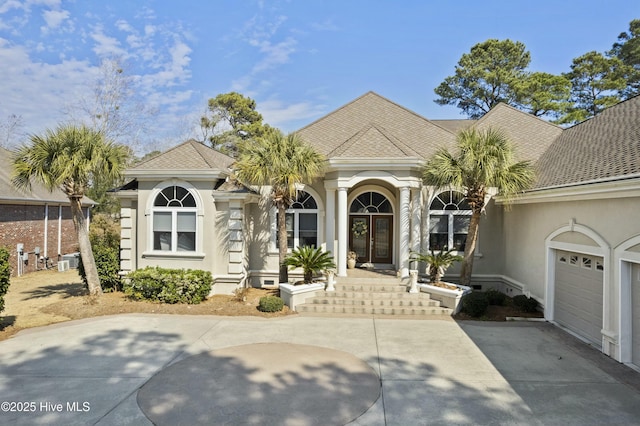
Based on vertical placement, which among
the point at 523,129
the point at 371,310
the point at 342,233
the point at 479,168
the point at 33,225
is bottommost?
the point at 371,310

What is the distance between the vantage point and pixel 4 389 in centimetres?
613

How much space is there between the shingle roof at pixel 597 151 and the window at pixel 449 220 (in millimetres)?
2866

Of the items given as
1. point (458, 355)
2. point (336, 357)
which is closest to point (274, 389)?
point (336, 357)

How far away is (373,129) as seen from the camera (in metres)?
13.6

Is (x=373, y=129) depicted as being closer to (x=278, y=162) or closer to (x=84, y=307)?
(x=278, y=162)

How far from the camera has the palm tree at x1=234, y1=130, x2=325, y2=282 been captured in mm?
11531

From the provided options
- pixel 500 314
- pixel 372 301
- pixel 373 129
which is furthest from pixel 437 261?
pixel 373 129

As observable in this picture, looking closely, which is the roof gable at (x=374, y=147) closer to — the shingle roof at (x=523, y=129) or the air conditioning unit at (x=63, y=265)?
the shingle roof at (x=523, y=129)

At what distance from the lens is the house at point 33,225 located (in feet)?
59.8

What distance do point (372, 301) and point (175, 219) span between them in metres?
7.45

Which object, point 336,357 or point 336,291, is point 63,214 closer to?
point 336,291

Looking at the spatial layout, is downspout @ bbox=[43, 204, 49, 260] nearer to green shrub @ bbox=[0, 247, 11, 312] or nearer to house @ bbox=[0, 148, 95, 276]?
house @ bbox=[0, 148, 95, 276]

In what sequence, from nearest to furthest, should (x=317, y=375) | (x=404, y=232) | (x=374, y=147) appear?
(x=317, y=375), (x=404, y=232), (x=374, y=147)

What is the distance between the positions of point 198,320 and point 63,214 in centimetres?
1732
